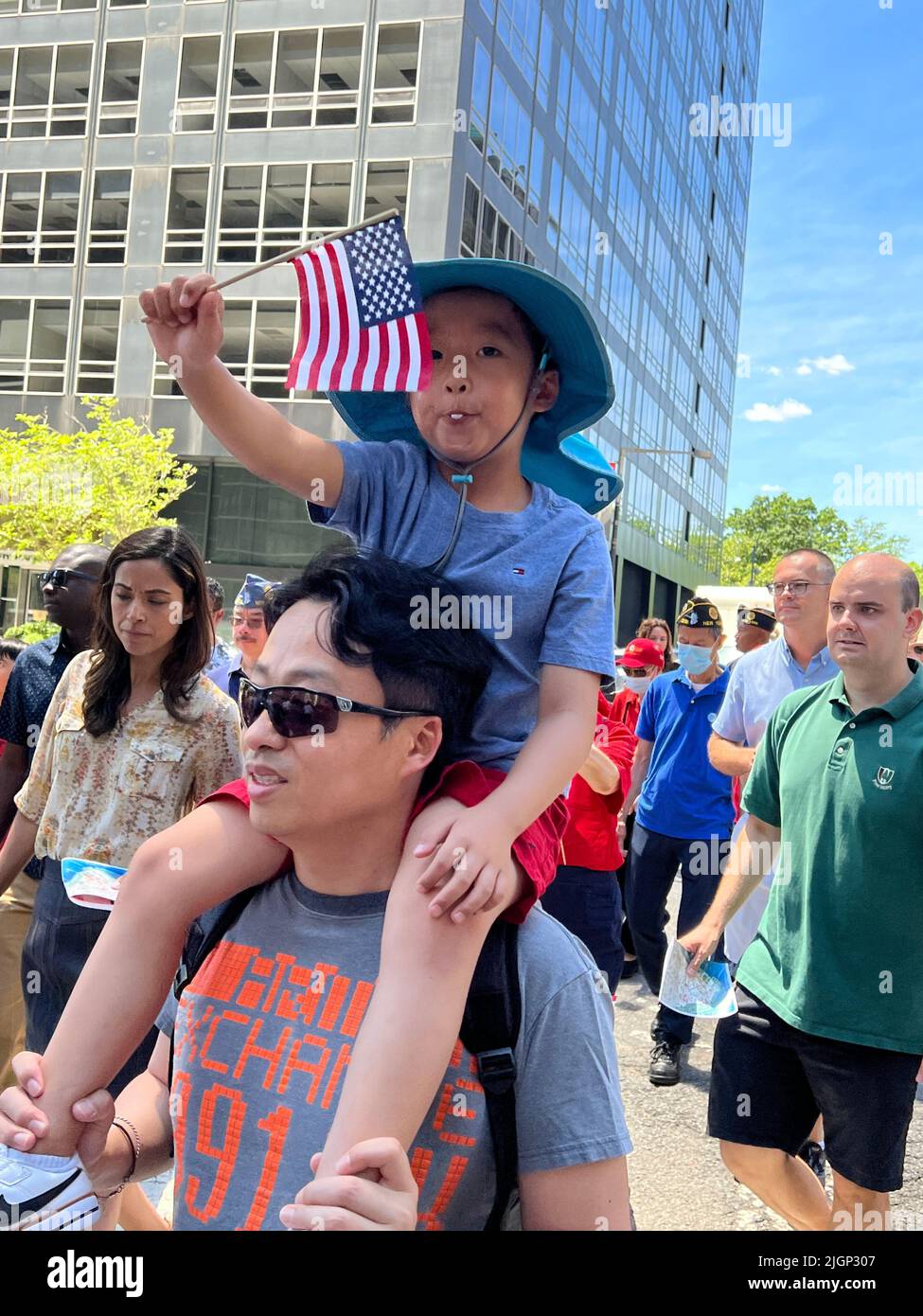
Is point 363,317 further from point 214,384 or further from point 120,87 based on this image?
point 120,87

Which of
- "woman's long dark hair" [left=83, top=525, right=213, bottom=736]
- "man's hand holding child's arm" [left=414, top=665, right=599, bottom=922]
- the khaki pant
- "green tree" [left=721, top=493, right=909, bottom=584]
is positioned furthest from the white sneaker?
"green tree" [left=721, top=493, right=909, bottom=584]

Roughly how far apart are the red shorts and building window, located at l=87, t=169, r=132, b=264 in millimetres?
28180

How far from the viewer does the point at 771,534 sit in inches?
3029

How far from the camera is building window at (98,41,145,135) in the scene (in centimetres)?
2736

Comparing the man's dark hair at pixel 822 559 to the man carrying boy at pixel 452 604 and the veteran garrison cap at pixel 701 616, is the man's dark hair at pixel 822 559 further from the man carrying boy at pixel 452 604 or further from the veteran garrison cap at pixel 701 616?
the man carrying boy at pixel 452 604

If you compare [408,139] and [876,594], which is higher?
[408,139]

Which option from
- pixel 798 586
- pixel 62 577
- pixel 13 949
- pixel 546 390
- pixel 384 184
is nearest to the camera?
pixel 546 390

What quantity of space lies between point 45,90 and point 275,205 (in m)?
7.17

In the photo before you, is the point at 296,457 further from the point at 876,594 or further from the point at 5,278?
the point at 5,278

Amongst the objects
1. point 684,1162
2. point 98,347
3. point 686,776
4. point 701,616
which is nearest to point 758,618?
point 701,616

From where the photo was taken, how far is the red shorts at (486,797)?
1980mm

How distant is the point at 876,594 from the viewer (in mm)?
3648
